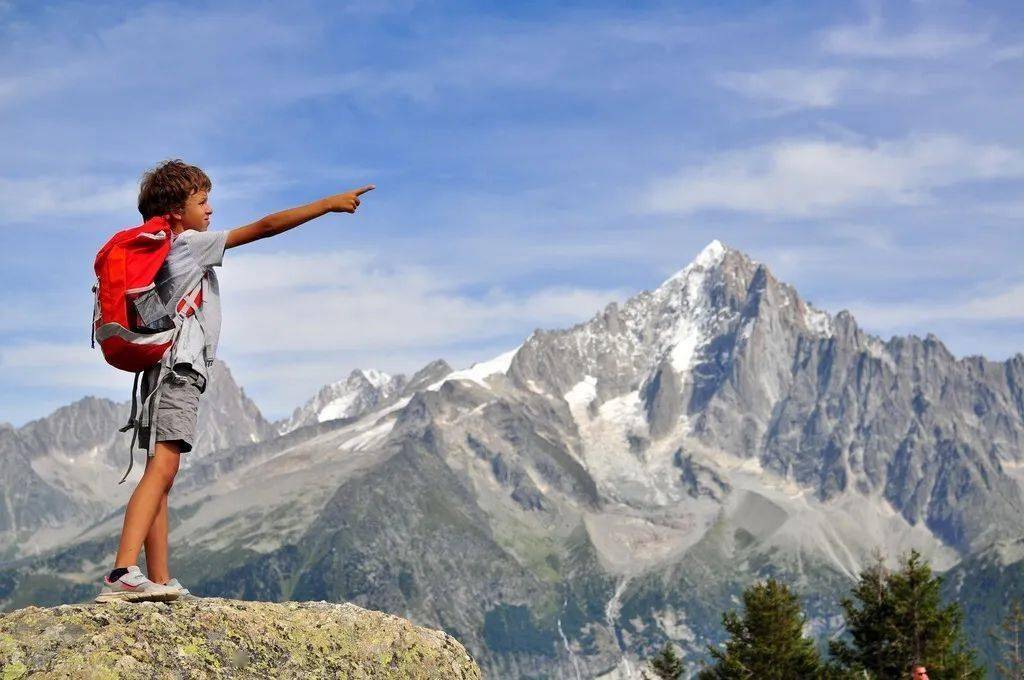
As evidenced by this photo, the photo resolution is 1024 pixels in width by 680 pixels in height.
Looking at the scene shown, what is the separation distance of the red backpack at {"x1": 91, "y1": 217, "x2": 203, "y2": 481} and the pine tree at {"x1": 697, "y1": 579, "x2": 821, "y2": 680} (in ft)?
191

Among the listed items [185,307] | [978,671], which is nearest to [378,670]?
[185,307]

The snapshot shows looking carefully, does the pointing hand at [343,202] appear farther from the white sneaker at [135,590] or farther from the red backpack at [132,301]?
the white sneaker at [135,590]

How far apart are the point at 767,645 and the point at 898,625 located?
10.6m

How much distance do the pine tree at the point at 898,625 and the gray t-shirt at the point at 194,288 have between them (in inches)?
1924

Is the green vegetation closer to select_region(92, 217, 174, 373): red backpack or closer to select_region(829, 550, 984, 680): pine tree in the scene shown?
select_region(829, 550, 984, 680): pine tree

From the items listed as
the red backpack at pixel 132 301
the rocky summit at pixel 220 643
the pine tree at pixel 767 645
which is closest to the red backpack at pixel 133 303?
the red backpack at pixel 132 301

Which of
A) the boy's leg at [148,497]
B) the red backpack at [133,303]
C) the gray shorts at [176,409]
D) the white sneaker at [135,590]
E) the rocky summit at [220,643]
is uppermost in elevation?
the red backpack at [133,303]

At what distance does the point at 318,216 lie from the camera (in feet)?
44.6

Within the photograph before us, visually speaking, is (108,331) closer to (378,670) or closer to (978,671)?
(378,670)

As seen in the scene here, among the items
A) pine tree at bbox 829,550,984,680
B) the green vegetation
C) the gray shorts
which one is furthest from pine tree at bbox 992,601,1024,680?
the gray shorts

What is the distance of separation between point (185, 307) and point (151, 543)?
2.64 meters

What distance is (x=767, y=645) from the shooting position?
70.2 meters

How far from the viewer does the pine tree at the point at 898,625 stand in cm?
5875

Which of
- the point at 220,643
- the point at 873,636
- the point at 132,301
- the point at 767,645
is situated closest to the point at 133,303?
the point at 132,301
